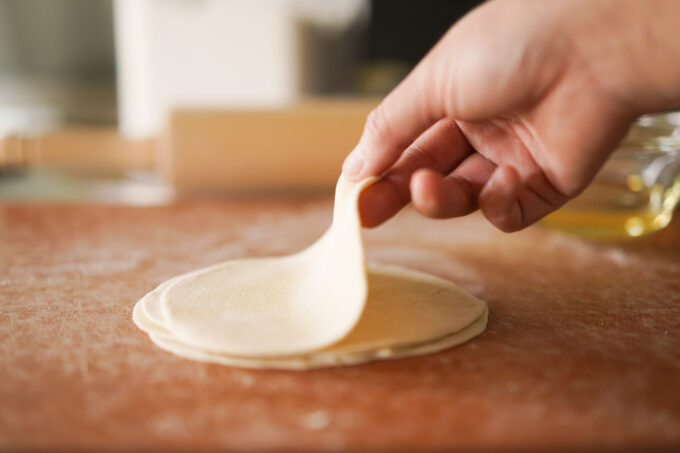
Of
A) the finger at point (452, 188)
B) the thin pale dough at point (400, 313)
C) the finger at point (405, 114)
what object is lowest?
the thin pale dough at point (400, 313)

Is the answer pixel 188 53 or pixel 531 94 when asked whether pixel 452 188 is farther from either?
pixel 188 53

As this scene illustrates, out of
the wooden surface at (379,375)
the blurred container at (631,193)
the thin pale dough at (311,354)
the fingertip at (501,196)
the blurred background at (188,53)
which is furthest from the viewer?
the blurred background at (188,53)

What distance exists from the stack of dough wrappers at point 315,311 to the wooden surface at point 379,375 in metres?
0.02

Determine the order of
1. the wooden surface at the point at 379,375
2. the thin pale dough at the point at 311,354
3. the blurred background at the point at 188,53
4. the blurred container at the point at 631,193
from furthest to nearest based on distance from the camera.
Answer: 1. the blurred background at the point at 188,53
2. the blurred container at the point at 631,193
3. the thin pale dough at the point at 311,354
4. the wooden surface at the point at 379,375

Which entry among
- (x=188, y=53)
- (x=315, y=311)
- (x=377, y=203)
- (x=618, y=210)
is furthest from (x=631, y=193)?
(x=188, y=53)

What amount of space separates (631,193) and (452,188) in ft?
1.87

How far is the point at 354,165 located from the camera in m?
0.80

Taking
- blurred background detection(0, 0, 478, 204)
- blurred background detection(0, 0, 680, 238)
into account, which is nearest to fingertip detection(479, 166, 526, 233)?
blurred background detection(0, 0, 680, 238)

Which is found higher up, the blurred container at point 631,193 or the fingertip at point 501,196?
the fingertip at point 501,196

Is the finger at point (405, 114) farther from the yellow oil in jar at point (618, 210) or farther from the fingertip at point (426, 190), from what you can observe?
the yellow oil in jar at point (618, 210)

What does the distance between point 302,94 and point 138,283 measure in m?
3.57

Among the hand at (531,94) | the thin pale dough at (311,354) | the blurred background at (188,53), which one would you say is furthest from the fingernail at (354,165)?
the blurred background at (188,53)

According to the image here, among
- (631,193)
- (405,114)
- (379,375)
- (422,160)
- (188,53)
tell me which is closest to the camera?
(379,375)

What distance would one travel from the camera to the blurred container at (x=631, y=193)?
43.3 inches
